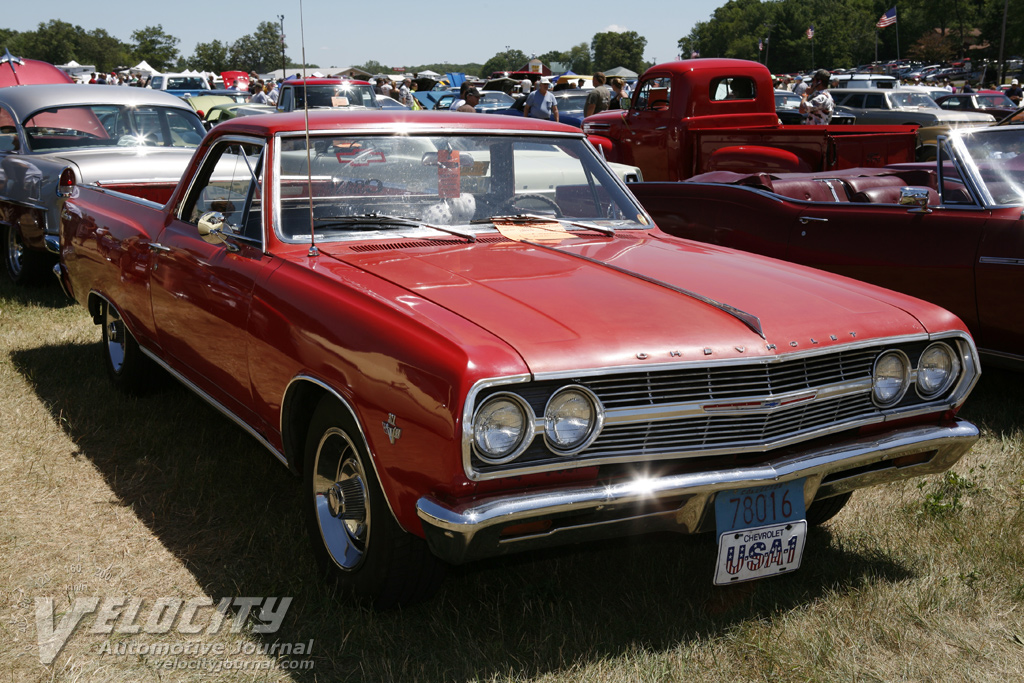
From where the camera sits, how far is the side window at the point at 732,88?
10359 millimetres

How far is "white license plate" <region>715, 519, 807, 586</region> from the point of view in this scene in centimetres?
265

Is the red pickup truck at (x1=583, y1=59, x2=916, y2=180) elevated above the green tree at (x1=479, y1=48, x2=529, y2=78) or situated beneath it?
situated beneath

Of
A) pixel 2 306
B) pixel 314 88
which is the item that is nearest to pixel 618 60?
pixel 314 88

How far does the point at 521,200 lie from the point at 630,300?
1.25 meters

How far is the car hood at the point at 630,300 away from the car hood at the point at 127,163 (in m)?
4.34

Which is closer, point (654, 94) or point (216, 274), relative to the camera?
point (216, 274)

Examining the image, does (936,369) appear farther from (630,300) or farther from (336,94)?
(336,94)

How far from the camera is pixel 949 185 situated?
522 centimetres

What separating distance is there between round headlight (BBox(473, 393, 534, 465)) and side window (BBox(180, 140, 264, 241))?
154 cm

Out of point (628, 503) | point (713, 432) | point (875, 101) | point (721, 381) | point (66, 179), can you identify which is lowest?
point (628, 503)

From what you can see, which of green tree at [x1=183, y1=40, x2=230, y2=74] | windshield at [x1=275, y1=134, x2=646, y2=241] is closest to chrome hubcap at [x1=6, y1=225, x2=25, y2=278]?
windshield at [x1=275, y1=134, x2=646, y2=241]

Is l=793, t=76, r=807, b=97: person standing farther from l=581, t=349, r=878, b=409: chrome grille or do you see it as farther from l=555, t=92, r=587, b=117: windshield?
l=581, t=349, r=878, b=409: chrome grille

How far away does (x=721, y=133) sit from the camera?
9.23 metres

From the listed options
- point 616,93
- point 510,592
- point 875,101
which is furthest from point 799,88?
point 510,592
